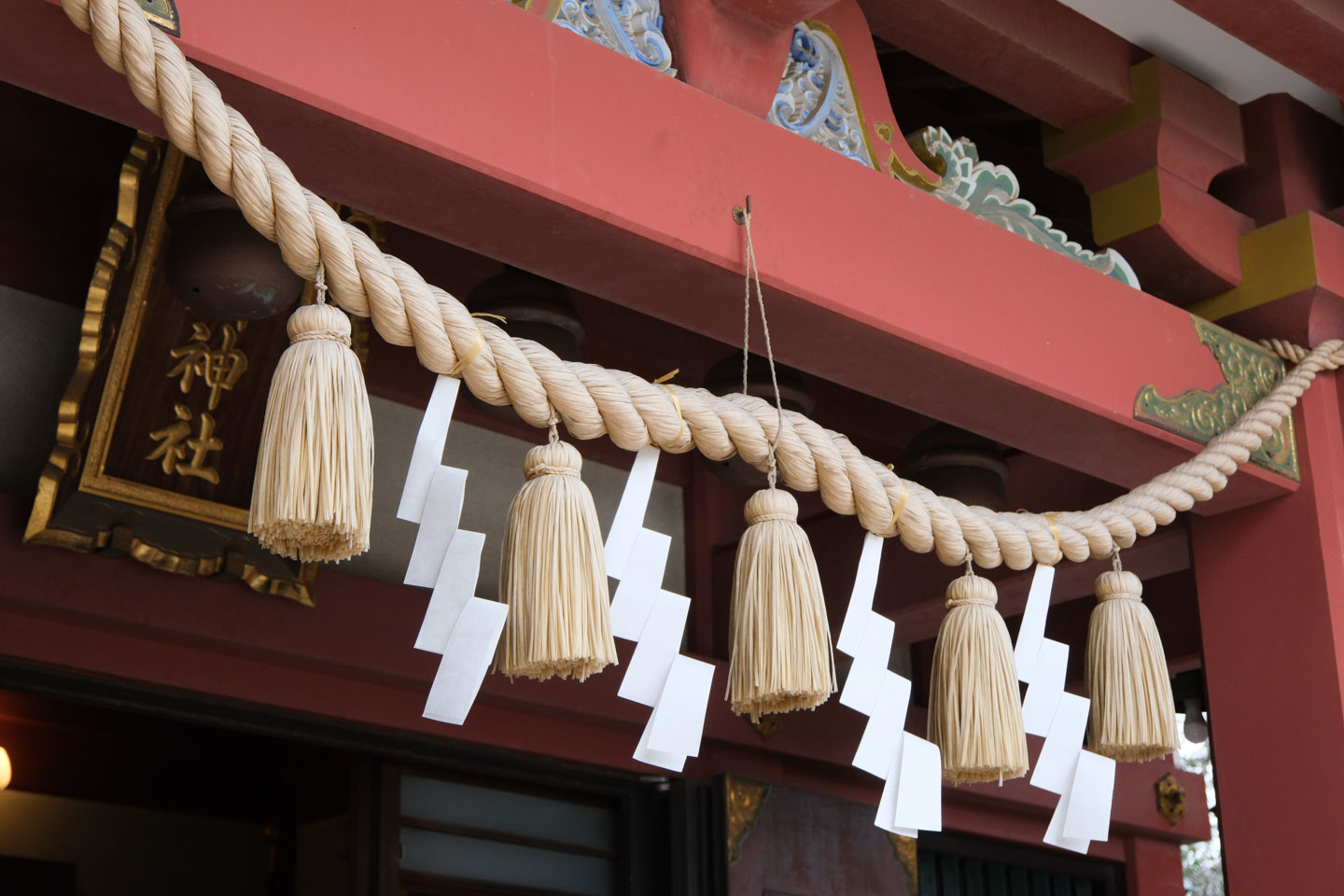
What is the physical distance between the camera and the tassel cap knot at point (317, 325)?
1.52 metres

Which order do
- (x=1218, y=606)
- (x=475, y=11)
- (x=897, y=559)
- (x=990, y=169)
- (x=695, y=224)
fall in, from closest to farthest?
1. (x=475, y=11)
2. (x=695, y=224)
3. (x=990, y=169)
4. (x=1218, y=606)
5. (x=897, y=559)

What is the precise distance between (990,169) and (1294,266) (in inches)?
25.8

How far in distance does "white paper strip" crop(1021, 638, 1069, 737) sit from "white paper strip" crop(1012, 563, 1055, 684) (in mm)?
13

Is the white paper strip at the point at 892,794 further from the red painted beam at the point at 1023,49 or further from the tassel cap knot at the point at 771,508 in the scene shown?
the red painted beam at the point at 1023,49

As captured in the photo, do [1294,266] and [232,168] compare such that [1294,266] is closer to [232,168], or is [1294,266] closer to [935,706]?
[935,706]

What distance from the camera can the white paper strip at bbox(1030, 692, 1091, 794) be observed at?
2.12 meters

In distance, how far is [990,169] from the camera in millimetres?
2480

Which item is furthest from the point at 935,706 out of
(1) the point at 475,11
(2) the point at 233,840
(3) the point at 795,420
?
(2) the point at 233,840

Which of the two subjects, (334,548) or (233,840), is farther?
(233,840)

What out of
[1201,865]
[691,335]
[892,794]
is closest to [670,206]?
[892,794]

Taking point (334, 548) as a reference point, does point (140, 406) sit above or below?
above

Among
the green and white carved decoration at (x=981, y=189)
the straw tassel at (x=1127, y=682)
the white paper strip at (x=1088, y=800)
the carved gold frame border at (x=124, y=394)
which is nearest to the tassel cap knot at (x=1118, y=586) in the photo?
the straw tassel at (x=1127, y=682)

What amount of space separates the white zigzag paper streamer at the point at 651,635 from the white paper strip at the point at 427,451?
0.22m

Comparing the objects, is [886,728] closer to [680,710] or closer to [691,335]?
[680,710]
